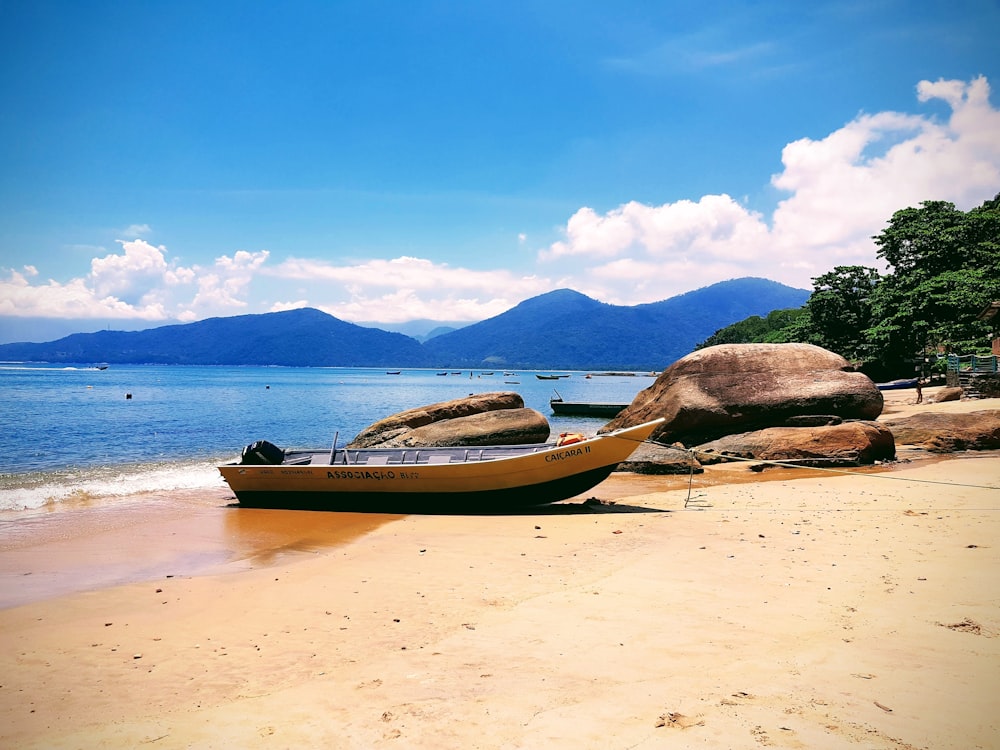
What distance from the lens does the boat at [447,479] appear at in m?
12.4

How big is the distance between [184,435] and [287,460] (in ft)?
59.0

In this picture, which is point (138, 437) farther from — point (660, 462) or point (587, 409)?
point (587, 409)

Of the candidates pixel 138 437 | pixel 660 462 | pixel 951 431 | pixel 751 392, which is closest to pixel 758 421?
pixel 751 392

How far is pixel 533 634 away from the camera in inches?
228

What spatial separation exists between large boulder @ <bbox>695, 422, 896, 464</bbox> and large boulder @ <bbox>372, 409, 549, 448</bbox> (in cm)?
546

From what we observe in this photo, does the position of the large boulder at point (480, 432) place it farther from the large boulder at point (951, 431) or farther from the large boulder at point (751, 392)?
the large boulder at point (951, 431)

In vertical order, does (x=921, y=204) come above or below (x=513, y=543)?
above

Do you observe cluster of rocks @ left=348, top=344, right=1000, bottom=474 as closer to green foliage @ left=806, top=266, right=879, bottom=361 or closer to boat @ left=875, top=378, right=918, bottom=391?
boat @ left=875, top=378, right=918, bottom=391

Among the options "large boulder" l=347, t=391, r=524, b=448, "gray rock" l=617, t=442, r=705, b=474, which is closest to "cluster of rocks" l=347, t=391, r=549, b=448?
"large boulder" l=347, t=391, r=524, b=448

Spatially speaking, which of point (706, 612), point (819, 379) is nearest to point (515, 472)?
point (706, 612)

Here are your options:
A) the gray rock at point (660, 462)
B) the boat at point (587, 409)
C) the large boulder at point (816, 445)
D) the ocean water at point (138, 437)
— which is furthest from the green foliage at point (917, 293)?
the gray rock at point (660, 462)

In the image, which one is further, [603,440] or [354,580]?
[603,440]

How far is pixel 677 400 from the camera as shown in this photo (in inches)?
738

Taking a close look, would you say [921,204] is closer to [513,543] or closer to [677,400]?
[677,400]
